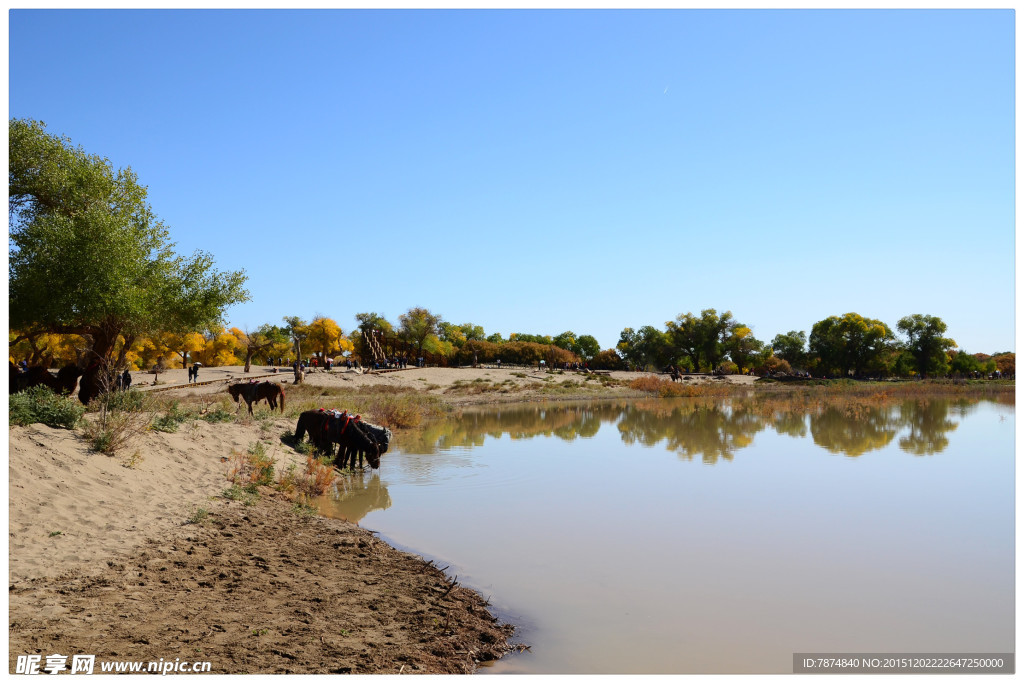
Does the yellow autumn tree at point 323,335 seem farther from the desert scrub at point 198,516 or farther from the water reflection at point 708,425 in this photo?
the desert scrub at point 198,516

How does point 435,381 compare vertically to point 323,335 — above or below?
below

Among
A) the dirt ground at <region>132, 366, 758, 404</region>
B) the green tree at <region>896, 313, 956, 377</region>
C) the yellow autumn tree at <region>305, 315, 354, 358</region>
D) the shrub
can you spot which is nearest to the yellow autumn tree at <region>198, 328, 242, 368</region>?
the yellow autumn tree at <region>305, 315, 354, 358</region>

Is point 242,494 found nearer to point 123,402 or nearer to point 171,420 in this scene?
point 171,420

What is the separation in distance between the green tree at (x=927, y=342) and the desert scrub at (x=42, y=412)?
324 feet

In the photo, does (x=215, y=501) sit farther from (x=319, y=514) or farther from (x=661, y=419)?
(x=661, y=419)

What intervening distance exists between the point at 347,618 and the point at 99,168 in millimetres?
20319

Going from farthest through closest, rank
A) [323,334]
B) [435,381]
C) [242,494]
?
[323,334] < [435,381] < [242,494]

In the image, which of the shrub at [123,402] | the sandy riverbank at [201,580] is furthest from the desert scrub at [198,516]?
the shrub at [123,402]

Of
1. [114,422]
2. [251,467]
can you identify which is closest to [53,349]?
[114,422]

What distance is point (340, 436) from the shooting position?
53.7 ft

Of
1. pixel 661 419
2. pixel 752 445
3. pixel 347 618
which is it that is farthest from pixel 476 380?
pixel 347 618

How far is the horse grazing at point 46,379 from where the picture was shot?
15859mm

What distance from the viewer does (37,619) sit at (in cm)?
582

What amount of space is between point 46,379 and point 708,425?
26.3m
